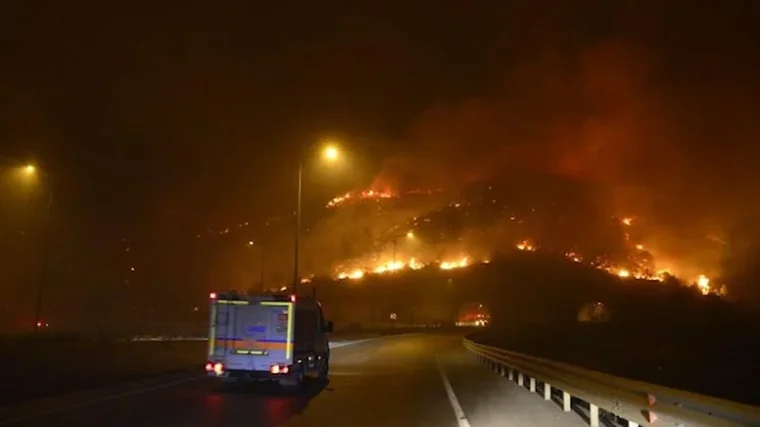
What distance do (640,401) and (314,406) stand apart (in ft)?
30.3

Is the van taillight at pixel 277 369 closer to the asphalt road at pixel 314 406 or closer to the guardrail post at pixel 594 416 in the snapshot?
the asphalt road at pixel 314 406

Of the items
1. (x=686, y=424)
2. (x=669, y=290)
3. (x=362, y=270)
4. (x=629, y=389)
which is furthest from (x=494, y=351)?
(x=362, y=270)

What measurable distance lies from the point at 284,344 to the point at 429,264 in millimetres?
153310

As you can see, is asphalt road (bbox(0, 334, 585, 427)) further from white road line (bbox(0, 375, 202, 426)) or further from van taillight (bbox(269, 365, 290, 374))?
van taillight (bbox(269, 365, 290, 374))

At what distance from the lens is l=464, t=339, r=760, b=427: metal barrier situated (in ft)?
25.1

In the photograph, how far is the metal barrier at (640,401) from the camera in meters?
7.66

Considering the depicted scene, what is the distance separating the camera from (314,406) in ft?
57.7

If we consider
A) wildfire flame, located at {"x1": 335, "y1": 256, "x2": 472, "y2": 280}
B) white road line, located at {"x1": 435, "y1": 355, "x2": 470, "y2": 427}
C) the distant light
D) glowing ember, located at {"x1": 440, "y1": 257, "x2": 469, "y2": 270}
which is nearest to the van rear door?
white road line, located at {"x1": 435, "y1": 355, "x2": 470, "y2": 427}

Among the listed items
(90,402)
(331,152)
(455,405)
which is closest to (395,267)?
(331,152)

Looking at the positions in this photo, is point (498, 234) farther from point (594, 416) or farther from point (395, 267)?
point (594, 416)

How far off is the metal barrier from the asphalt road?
67 centimetres

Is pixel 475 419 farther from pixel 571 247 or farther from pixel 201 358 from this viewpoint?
pixel 571 247

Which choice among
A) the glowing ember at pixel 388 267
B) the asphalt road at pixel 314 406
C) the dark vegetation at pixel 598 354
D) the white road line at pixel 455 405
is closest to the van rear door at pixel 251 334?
the asphalt road at pixel 314 406

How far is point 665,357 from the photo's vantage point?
1277 inches
